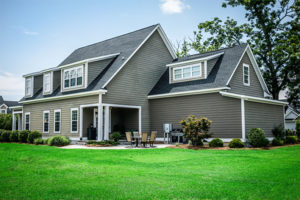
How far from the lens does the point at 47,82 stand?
25.1m

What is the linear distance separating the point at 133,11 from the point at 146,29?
14.9 ft

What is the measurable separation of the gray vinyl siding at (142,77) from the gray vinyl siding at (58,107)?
1775mm

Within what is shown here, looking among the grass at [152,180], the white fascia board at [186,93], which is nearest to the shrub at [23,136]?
the white fascia board at [186,93]

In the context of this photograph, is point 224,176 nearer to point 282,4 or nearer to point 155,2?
point 155,2

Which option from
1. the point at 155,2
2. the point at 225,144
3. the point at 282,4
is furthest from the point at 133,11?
the point at 282,4

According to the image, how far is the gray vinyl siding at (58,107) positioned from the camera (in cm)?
2067

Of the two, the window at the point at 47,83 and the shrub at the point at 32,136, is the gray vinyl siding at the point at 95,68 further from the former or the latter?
the window at the point at 47,83

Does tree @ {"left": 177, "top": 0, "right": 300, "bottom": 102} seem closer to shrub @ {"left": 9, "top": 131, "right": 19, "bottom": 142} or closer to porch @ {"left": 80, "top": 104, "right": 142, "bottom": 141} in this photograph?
porch @ {"left": 80, "top": 104, "right": 142, "bottom": 141}

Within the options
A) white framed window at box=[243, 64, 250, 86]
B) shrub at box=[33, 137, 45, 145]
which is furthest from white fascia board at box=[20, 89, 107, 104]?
white framed window at box=[243, 64, 250, 86]

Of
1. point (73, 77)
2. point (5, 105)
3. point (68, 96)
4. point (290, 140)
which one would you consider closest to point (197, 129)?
point (290, 140)

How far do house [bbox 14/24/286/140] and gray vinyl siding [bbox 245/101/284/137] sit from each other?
60 millimetres

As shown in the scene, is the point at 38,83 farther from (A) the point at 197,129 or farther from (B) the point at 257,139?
(B) the point at 257,139

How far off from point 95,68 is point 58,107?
14.7 feet

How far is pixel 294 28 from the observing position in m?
29.3
